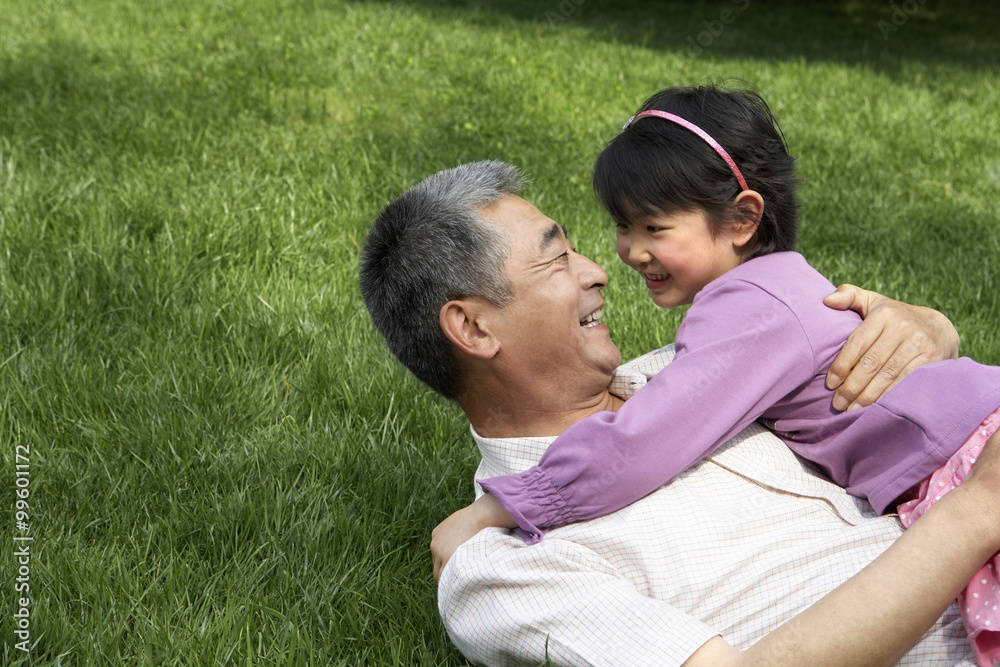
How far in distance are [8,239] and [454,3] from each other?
35.2 feet

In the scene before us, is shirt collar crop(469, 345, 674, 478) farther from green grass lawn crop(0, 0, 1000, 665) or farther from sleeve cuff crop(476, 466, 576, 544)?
green grass lawn crop(0, 0, 1000, 665)

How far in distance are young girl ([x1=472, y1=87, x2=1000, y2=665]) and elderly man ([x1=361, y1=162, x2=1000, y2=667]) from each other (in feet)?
0.25

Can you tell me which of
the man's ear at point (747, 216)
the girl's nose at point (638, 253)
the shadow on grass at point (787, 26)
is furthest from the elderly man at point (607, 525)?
the shadow on grass at point (787, 26)

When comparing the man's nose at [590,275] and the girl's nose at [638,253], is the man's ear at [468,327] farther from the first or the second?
the girl's nose at [638,253]

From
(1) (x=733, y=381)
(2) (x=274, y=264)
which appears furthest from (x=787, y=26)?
(1) (x=733, y=381)

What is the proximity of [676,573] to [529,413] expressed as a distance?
56 centimetres

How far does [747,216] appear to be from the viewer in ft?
8.36

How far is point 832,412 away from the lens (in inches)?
86.9

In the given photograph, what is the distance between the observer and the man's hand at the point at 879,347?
2133 mm

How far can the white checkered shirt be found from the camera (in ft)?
5.84

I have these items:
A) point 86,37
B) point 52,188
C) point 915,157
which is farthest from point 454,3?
point 52,188

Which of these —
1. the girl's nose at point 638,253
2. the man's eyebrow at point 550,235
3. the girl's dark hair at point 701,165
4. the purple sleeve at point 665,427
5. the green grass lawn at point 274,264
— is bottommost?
the green grass lawn at point 274,264

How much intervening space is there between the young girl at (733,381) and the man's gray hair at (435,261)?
41 centimetres

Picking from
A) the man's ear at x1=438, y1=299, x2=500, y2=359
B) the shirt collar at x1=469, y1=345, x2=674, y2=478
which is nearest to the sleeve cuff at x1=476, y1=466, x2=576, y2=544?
the shirt collar at x1=469, y1=345, x2=674, y2=478
